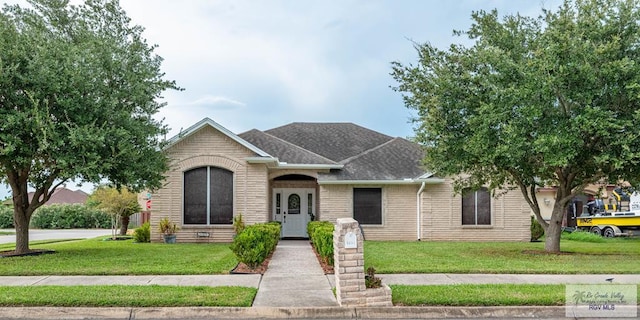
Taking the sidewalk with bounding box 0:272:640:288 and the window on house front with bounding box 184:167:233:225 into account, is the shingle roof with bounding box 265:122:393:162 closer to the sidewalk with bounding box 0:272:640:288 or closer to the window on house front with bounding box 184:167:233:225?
the window on house front with bounding box 184:167:233:225

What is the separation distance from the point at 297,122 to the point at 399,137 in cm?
547

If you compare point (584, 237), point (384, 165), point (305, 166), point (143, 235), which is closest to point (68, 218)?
point (143, 235)

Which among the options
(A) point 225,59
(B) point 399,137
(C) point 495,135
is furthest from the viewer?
(B) point 399,137

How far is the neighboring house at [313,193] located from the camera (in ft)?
65.1

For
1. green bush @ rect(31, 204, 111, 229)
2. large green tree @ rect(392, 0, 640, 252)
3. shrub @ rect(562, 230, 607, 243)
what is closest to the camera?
large green tree @ rect(392, 0, 640, 252)

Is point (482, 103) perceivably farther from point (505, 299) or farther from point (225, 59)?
point (225, 59)

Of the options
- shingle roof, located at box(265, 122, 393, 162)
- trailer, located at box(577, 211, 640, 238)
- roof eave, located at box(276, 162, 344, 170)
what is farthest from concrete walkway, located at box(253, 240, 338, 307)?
trailer, located at box(577, 211, 640, 238)

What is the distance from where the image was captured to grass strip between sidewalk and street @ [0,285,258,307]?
8.27 metres

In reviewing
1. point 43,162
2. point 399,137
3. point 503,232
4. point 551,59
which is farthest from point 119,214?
point 551,59

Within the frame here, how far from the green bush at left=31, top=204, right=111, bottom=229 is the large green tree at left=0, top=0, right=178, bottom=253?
26448 mm

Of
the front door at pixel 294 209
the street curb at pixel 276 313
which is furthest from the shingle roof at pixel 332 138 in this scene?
the street curb at pixel 276 313

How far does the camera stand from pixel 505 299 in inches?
333

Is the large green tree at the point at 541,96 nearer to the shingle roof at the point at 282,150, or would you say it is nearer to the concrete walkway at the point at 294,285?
the concrete walkway at the point at 294,285

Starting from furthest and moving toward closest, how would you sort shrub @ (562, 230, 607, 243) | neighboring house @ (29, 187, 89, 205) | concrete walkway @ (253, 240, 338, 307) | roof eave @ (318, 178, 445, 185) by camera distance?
1. neighboring house @ (29, 187, 89, 205)
2. shrub @ (562, 230, 607, 243)
3. roof eave @ (318, 178, 445, 185)
4. concrete walkway @ (253, 240, 338, 307)
